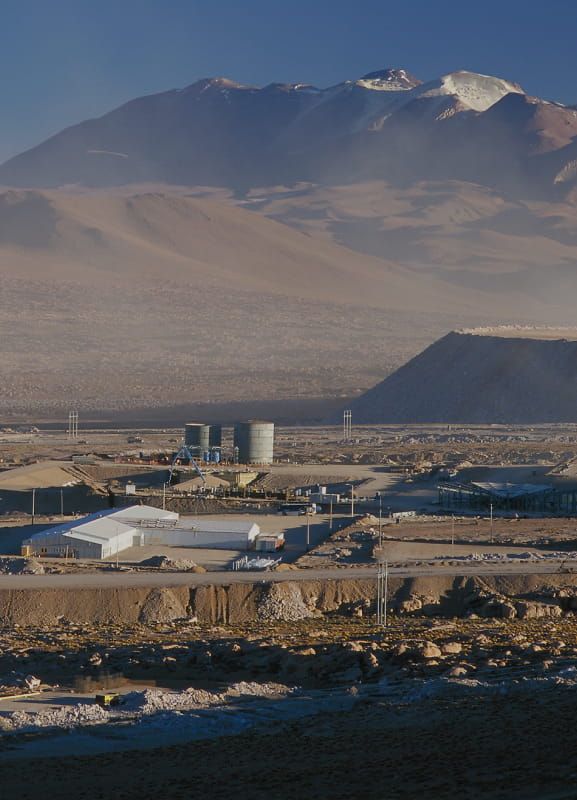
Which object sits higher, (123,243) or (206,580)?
(123,243)

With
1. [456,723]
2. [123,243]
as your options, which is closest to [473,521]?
[456,723]

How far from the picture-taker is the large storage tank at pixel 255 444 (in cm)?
5341

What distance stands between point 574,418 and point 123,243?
384 ft

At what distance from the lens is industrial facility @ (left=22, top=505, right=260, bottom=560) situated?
3225 centimetres

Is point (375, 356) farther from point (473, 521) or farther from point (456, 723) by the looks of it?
point (456, 723)

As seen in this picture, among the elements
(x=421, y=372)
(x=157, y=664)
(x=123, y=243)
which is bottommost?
(x=157, y=664)

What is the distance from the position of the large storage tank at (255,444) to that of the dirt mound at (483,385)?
23.6 m

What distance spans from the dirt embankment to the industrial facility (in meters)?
5.90

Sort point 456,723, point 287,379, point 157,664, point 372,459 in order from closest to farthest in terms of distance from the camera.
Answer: point 456,723 → point 157,664 → point 372,459 → point 287,379

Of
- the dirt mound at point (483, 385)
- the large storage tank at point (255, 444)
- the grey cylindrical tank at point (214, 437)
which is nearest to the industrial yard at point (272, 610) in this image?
the large storage tank at point (255, 444)

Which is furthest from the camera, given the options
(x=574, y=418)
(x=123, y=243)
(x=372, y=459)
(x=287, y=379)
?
(x=123, y=243)

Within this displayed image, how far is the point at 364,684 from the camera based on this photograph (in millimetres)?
19672

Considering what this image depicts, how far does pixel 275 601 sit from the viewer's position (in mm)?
26562

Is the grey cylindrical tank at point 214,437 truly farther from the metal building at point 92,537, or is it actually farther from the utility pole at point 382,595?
the utility pole at point 382,595
